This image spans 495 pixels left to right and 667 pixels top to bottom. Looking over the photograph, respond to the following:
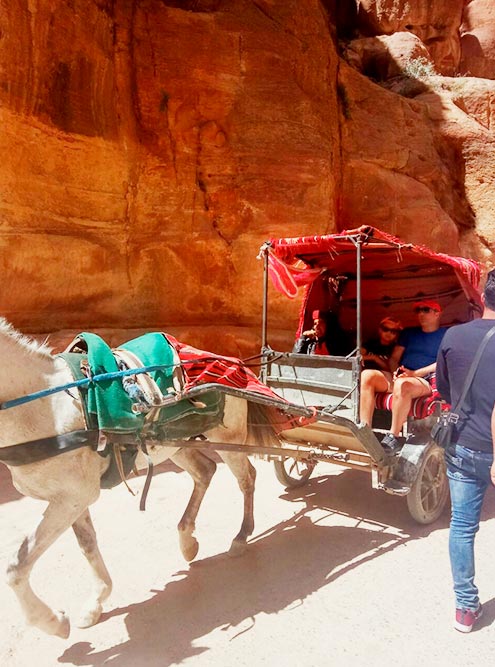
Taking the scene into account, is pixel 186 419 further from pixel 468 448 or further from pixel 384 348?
pixel 384 348

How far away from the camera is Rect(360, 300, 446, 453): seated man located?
4.13 meters

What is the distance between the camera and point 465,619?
2.77 metres

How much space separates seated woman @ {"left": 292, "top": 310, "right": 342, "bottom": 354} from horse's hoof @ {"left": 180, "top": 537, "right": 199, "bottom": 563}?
221 centimetres

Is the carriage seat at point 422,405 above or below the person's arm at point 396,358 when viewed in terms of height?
below

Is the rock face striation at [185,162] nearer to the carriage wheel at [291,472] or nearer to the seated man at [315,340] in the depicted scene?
the seated man at [315,340]

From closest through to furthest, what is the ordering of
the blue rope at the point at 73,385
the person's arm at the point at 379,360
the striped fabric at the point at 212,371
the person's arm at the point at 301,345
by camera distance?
the blue rope at the point at 73,385, the striped fabric at the point at 212,371, the person's arm at the point at 379,360, the person's arm at the point at 301,345

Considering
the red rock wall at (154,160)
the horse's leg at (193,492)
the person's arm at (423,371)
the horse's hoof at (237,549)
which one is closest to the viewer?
the horse's leg at (193,492)

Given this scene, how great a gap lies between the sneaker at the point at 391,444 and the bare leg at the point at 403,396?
43mm

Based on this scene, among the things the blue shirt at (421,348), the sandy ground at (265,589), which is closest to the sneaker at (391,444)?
the sandy ground at (265,589)

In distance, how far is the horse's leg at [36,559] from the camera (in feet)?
8.32

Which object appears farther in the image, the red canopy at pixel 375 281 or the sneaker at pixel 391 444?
the red canopy at pixel 375 281

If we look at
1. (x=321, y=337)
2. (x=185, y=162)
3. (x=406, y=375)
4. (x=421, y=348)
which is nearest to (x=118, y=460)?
(x=406, y=375)

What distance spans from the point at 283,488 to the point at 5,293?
470cm

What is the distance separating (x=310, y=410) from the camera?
141 inches
